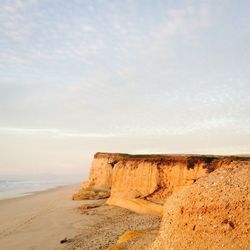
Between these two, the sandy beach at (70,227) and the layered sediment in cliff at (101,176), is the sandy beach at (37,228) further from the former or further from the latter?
the layered sediment in cliff at (101,176)

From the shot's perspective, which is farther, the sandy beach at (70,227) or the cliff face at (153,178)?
the cliff face at (153,178)

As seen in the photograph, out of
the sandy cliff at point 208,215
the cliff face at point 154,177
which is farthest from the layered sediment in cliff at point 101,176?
the sandy cliff at point 208,215

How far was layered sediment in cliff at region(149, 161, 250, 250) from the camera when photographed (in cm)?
615

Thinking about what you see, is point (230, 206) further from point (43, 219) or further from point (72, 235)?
point (43, 219)

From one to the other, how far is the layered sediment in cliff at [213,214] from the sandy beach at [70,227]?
4119 millimetres

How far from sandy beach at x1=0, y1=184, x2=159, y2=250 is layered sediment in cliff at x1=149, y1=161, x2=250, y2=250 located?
4119 mm

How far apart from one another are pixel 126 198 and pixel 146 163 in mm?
2050

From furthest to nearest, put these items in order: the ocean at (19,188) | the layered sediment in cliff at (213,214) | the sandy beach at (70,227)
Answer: the ocean at (19,188) < the sandy beach at (70,227) < the layered sediment in cliff at (213,214)

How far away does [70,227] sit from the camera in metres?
14.2

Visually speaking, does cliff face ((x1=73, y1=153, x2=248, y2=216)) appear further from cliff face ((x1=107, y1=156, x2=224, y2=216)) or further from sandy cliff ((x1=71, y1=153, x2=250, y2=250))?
sandy cliff ((x1=71, y1=153, x2=250, y2=250))

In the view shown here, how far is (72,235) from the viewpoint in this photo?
41.6 feet

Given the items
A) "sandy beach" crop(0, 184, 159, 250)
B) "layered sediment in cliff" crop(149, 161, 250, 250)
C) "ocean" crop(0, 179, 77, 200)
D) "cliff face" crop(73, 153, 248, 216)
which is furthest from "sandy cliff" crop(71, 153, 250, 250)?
"ocean" crop(0, 179, 77, 200)

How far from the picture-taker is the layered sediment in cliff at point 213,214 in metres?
6.15

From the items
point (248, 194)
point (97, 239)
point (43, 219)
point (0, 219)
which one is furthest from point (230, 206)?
point (0, 219)
